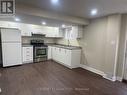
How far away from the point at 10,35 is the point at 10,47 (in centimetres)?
57

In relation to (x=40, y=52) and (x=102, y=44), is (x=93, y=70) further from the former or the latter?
(x=40, y=52)

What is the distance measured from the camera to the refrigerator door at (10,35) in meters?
4.19

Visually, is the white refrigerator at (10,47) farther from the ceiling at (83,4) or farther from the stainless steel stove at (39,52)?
the ceiling at (83,4)

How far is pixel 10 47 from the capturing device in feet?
14.4

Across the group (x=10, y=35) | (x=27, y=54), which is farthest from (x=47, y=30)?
(x=10, y=35)

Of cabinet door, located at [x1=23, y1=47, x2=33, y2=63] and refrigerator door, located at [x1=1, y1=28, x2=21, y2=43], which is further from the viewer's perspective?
cabinet door, located at [x1=23, y1=47, x2=33, y2=63]

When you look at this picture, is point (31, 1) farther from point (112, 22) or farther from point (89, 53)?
point (89, 53)

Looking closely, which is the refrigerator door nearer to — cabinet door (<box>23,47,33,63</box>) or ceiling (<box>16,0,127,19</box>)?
cabinet door (<box>23,47,33,63</box>)

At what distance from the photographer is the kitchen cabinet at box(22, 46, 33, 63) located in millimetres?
5083

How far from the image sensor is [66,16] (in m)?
3.60

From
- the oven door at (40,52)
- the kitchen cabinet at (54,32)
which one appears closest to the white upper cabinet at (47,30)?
the kitchen cabinet at (54,32)

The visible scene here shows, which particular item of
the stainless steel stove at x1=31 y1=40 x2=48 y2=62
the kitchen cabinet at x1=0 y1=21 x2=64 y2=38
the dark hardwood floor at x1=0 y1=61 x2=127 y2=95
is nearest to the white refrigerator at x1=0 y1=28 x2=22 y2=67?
the kitchen cabinet at x1=0 y1=21 x2=64 y2=38

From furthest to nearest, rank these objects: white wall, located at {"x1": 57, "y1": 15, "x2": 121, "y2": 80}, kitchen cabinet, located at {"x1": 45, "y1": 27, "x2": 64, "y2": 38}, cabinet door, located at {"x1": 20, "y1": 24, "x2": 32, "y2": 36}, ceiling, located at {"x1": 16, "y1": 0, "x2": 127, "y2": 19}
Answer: kitchen cabinet, located at {"x1": 45, "y1": 27, "x2": 64, "y2": 38}, cabinet door, located at {"x1": 20, "y1": 24, "x2": 32, "y2": 36}, white wall, located at {"x1": 57, "y1": 15, "x2": 121, "y2": 80}, ceiling, located at {"x1": 16, "y1": 0, "x2": 127, "y2": 19}

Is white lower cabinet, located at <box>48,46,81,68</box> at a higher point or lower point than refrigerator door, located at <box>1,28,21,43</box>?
lower
